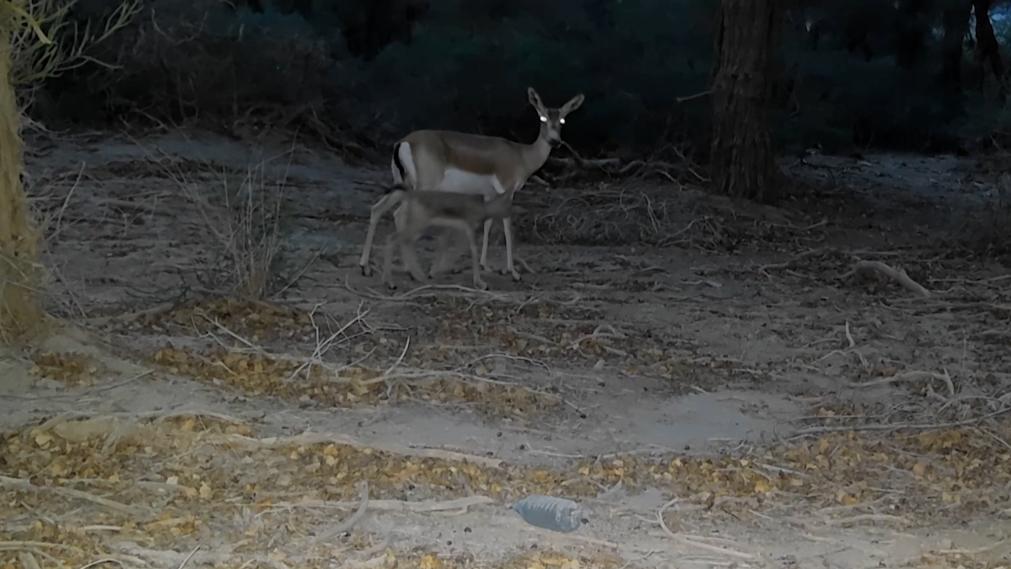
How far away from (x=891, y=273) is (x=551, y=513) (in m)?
5.85

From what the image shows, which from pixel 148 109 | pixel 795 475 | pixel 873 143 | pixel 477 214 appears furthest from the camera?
pixel 873 143

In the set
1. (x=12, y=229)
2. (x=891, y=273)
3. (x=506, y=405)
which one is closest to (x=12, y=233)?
(x=12, y=229)

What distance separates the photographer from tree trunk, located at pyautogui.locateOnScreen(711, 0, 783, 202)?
1388 cm

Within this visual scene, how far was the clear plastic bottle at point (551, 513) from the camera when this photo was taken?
5.04 metres

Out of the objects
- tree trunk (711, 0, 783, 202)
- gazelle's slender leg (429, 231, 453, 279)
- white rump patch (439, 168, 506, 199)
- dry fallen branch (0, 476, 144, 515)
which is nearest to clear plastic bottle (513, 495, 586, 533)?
dry fallen branch (0, 476, 144, 515)

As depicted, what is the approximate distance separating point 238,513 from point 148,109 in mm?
11550

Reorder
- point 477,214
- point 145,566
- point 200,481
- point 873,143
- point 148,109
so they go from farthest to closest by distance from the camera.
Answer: point 873,143 → point 148,109 → point 477,214 → point 200,481 → point 145,566

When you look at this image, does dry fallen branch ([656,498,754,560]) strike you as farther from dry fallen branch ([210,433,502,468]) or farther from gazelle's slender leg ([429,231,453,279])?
gazelle's slender leg ([429,231,453,279])

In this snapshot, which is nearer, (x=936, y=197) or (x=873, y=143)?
(x=936, y=197)

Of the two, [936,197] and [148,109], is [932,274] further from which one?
[148,109]

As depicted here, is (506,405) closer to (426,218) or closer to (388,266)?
(388,266)

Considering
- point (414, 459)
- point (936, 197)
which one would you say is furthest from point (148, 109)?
point (414, 459)

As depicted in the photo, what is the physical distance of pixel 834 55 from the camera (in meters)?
21.8

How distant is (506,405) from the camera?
22.2ft
